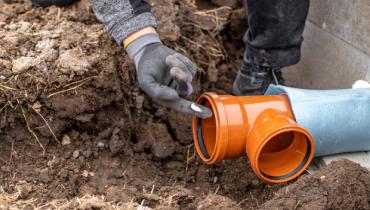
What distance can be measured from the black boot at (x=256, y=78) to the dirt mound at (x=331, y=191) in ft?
2.63

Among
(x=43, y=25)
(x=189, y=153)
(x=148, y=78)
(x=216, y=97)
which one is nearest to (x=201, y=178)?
(x=189, y=153)

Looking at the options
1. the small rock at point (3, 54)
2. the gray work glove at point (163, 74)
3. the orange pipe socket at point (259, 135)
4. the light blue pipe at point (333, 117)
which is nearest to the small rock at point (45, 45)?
the small rock at point (3, 54)

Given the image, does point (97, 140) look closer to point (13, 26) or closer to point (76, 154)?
point (76, 154)

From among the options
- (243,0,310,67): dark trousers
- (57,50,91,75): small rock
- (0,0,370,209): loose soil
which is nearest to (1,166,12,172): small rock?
(0,0,370,209): loose soil

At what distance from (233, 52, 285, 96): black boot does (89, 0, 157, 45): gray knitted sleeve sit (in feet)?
2.70

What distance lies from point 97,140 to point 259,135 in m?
0.89

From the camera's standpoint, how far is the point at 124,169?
1.63m

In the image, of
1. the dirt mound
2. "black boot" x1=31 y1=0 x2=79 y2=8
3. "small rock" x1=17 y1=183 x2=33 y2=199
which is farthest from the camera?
"black boot" x1=31 y1=0 x2=79 y2=8

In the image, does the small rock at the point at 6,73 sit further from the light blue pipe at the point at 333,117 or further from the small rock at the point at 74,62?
the light blue pipe at the point at 333,117

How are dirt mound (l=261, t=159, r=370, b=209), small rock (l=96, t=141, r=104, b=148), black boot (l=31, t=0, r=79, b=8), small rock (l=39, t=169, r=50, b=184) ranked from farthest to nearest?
black boot (l=31, t=0, r=79, b=8)
small rock (l=96, t=141, r=104, b=148)
small rock (l=39, t=169, r=50, b=184)
dirt mound (l=261, t=159, r=370, b=209)

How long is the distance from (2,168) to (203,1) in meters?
2.10

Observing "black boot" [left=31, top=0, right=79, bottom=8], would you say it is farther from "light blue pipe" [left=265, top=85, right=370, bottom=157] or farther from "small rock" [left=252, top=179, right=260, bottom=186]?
"small rock" [left=252, top=179, right=260, bottom=186]

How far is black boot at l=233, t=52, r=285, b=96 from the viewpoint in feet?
6.50

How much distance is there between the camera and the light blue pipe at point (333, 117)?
142cm
